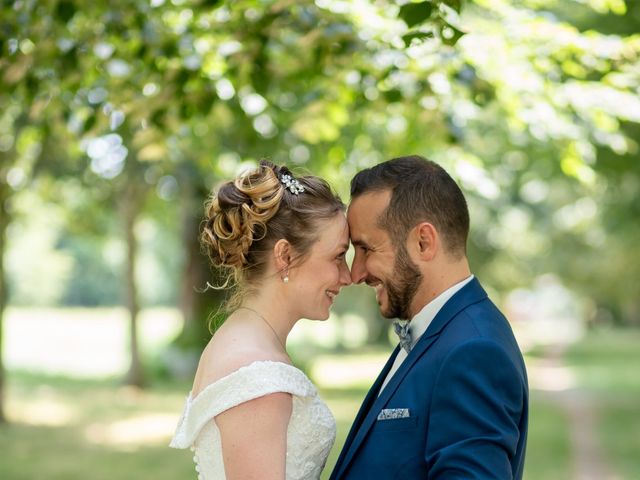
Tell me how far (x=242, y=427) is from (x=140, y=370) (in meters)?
17.9

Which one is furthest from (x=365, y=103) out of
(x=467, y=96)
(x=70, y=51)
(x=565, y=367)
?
(x=565, y=367)

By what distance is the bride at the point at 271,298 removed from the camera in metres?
3.08

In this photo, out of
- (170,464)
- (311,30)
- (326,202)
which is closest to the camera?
(326,202)

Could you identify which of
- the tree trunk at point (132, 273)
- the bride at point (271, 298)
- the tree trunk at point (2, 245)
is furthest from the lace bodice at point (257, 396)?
the tree trunk at point (132, 273)

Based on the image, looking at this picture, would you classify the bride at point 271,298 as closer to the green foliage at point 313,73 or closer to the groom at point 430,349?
the groom at point 430,349

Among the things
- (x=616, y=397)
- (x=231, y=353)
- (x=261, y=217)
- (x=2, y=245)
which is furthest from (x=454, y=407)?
(x=616, y=397)

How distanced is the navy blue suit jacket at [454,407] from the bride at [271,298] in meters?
0.24

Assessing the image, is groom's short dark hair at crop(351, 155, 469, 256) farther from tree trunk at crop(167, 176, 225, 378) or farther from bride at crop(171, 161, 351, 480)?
tree trunk at crop(167, 176, 225, 378)

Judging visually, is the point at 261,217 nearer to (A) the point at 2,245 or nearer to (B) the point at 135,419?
(A) the point at 2,245

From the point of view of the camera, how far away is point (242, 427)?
296 cm

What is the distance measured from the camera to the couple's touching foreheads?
2.73 metres

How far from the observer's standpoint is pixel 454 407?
8.85 ft

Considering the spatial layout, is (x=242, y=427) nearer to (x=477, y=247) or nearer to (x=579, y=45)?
(x=579, y=45)

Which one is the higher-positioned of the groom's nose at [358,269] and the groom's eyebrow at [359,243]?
the groom's eyebrow at [359,243]
